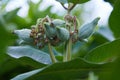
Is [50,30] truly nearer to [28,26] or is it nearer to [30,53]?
[30,53]

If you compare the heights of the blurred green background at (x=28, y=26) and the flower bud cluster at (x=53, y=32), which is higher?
the flower bud cluster at (x=53, y=32)

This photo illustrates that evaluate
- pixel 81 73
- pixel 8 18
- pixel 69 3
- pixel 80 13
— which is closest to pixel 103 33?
pixel 80 13

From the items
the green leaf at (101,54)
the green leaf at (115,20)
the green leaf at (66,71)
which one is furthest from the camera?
the green leaf at (115,20)

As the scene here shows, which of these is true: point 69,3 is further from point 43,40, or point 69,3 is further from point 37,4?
point 37,4

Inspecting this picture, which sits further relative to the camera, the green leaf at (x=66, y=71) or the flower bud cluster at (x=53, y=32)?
the flower bud cluster at (x=53, y=32)

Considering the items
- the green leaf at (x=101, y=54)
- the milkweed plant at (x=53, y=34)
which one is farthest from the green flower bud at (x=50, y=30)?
the green leaf at (x=101, y=54)

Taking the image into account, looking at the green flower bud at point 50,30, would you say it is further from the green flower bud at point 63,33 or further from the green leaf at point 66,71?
the green leaf at point 66,71
